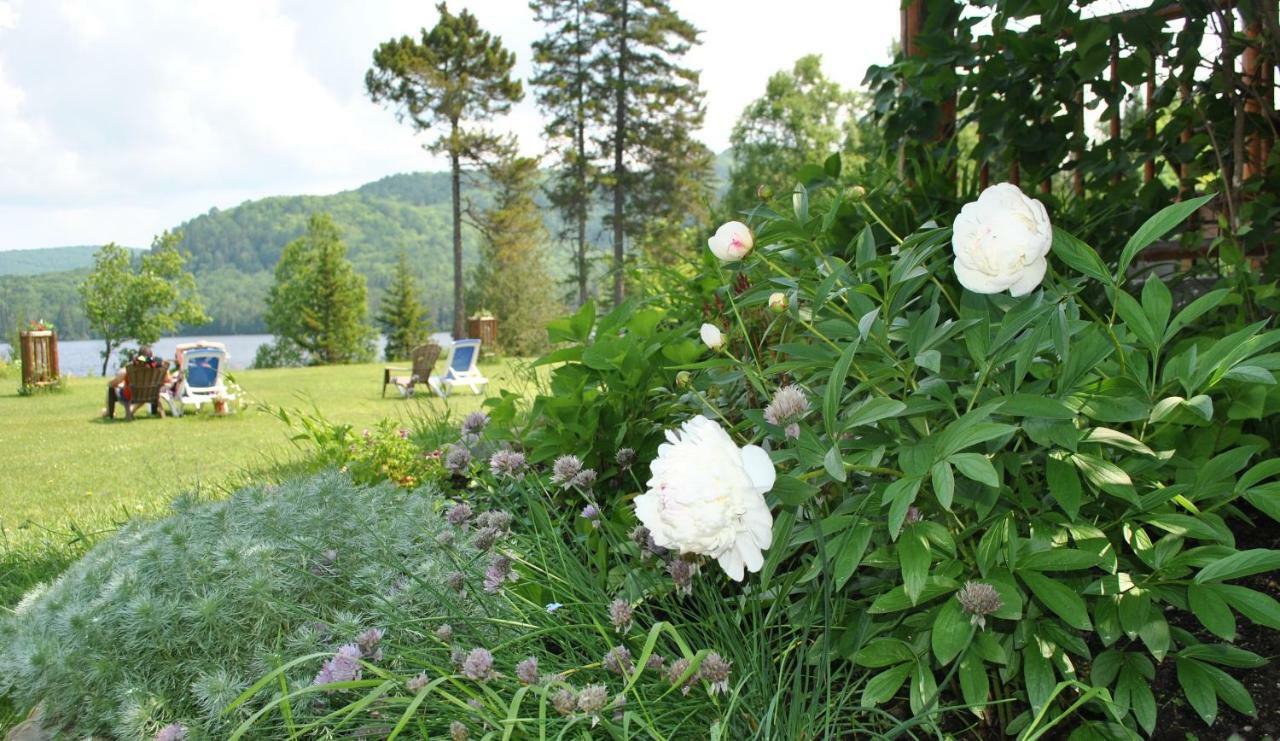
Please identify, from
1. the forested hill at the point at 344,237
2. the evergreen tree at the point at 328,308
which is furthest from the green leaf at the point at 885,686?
the forested hill at the point at 344,237

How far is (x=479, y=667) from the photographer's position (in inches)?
36.3

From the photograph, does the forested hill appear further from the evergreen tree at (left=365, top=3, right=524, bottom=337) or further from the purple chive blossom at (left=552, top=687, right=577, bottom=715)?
the purple chive blossom at (left=552, top=687, right=577, bottom=715)

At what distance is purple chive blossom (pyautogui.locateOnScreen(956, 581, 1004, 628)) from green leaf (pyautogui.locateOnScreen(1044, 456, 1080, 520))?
0.13 meters

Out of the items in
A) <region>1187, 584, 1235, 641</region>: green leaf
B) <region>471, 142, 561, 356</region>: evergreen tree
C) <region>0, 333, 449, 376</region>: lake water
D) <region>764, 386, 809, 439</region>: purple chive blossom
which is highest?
<region>471, 142, 561, 356</region>: evergreen tree

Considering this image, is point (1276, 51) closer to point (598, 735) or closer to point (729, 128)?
point (598, 735)

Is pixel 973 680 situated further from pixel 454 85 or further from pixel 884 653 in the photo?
pixel 454 85

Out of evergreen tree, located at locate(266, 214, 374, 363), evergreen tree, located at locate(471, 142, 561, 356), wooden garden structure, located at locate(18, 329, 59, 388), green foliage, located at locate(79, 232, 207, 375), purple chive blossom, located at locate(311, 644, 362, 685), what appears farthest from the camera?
evergreen tree, located at locate(266, 214, 374, 363)

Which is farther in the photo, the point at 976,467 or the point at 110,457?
the point at 110,457

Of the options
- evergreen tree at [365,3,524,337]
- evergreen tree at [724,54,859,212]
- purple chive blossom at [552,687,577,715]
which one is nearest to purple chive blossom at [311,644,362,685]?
purple chive blossom at [552,687,577,715]

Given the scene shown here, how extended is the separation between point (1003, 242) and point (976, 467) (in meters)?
0.27

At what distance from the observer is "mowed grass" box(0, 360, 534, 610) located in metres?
3.34

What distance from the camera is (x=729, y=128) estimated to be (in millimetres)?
28750

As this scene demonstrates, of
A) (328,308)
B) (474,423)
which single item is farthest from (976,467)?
(328,308)

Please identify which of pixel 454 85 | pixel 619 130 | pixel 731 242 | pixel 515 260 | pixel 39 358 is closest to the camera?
pixel 731 242
